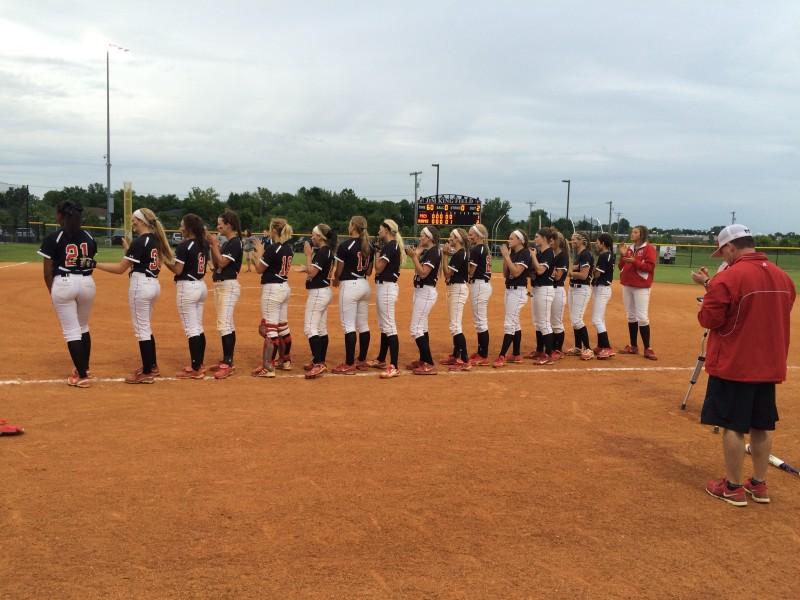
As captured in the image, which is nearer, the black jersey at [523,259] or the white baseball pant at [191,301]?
the white baseball pant at [191,301]

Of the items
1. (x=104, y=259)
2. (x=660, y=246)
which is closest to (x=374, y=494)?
(x=104, y=259)

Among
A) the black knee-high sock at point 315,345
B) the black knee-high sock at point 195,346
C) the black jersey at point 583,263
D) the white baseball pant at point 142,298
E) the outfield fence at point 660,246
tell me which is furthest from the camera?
the outfield fence at point 660,246

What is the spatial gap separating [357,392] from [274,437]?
1952mm

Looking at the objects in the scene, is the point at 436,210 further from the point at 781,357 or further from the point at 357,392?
the point at 781,357

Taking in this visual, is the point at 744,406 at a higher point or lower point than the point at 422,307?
lower

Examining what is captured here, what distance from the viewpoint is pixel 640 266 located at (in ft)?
33.8

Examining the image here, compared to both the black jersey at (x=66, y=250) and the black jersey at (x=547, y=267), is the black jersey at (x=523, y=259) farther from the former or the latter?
the black jersey at (x=66, y=250)

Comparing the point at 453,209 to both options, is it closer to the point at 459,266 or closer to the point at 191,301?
the point at 459,266

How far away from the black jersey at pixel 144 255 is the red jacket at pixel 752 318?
237 inches

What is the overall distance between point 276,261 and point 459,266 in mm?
2619

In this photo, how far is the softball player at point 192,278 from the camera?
7891mm

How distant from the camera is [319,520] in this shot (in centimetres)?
423

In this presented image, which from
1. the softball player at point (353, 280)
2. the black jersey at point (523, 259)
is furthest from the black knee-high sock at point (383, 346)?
the black jersey at point (523, 259)

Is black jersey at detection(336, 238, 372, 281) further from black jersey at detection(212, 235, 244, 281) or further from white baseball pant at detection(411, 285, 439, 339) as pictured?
black jersey at detection(212, 235, 244, 281)
